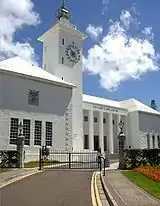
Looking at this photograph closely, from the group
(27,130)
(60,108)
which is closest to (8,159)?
(27,130)

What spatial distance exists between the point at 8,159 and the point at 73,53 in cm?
2163

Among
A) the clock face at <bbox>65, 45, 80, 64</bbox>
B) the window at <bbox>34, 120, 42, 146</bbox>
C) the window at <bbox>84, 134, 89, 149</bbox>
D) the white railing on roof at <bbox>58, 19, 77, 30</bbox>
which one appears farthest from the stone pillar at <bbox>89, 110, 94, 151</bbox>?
the white railing on roof at <bbox>58, 19, 77, 30</bbox>

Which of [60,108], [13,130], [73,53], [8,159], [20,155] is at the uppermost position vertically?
[73,53]

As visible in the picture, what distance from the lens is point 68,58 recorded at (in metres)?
40.5

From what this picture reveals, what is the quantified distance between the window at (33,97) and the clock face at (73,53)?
10.0 meters

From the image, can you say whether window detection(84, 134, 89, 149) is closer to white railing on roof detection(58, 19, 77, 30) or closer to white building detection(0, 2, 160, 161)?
white building detection(0, 2, 160, 161)

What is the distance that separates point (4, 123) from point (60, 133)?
6.91 m

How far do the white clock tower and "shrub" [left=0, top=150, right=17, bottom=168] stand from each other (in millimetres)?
14212

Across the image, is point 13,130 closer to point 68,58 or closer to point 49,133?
point 49,133

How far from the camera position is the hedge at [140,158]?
915 inches

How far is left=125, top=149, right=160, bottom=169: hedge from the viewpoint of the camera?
2323 centimetres

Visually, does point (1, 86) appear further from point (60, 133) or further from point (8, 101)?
point (60, 133)

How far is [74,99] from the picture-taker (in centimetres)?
3912

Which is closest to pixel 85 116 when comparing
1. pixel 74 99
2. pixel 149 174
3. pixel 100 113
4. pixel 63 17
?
pixel 100 113
